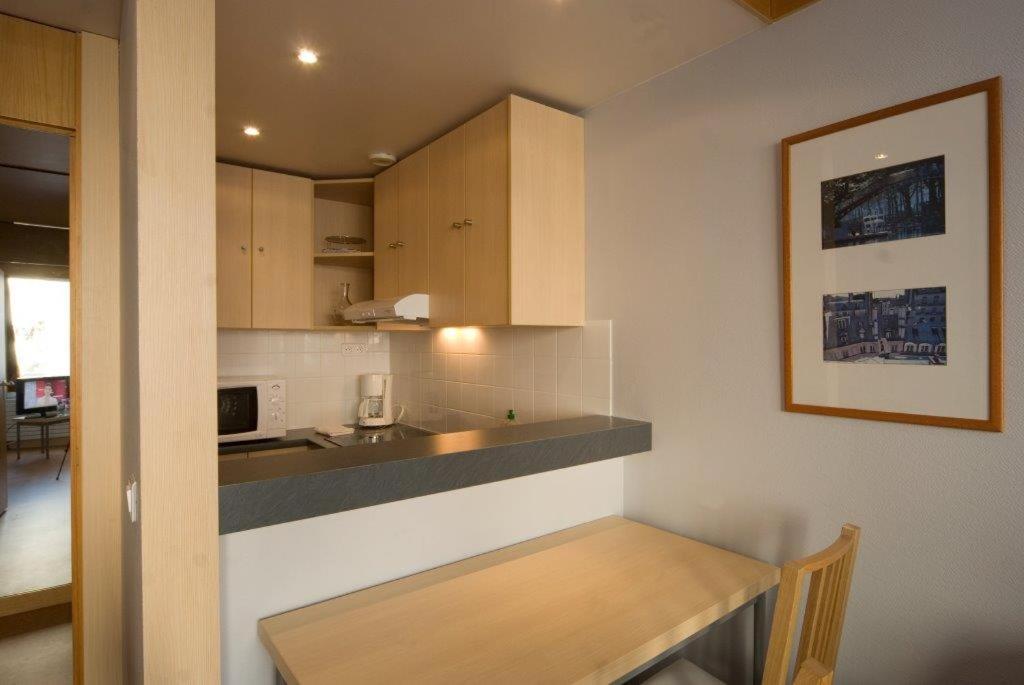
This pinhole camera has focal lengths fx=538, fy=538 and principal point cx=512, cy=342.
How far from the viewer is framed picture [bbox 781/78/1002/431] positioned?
1233 mm

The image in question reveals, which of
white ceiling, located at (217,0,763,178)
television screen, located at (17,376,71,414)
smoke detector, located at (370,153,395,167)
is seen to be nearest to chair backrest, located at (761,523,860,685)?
white ceiling, located at (217,0,763,178)

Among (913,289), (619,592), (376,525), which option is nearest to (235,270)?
(376,525)

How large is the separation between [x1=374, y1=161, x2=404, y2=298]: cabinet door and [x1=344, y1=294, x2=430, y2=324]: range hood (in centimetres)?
16

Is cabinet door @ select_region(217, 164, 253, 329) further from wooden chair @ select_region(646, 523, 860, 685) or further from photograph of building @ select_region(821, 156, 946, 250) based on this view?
photograph of building @ select_region(821, 156, 946, 250)

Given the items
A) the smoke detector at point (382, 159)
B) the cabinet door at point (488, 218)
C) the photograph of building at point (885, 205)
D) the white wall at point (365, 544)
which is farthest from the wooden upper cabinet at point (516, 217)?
the photograph of building at point (885, 205)

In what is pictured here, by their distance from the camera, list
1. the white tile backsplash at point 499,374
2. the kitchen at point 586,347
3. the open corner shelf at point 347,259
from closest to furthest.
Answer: the kitchen at point 586,347 → the white tile backsplash at point 499,374 → the open corner shelf at point 347,259

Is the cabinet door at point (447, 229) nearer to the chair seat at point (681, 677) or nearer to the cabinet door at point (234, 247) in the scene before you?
the cabinet door at point (234, 247)

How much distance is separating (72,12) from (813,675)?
2398mm

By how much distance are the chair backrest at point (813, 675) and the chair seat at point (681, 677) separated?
74 centimetres

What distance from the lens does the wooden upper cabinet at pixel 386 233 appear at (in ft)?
9.31

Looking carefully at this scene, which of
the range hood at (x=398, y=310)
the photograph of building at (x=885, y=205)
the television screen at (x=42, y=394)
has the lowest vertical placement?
the television screen at (x=42, y=394)

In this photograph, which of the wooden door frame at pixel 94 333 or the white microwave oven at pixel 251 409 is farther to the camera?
the white microwave oven at pixel 251 409

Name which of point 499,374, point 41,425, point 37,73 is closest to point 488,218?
point 499,374

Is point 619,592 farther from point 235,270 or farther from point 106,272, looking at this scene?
point 235,270
